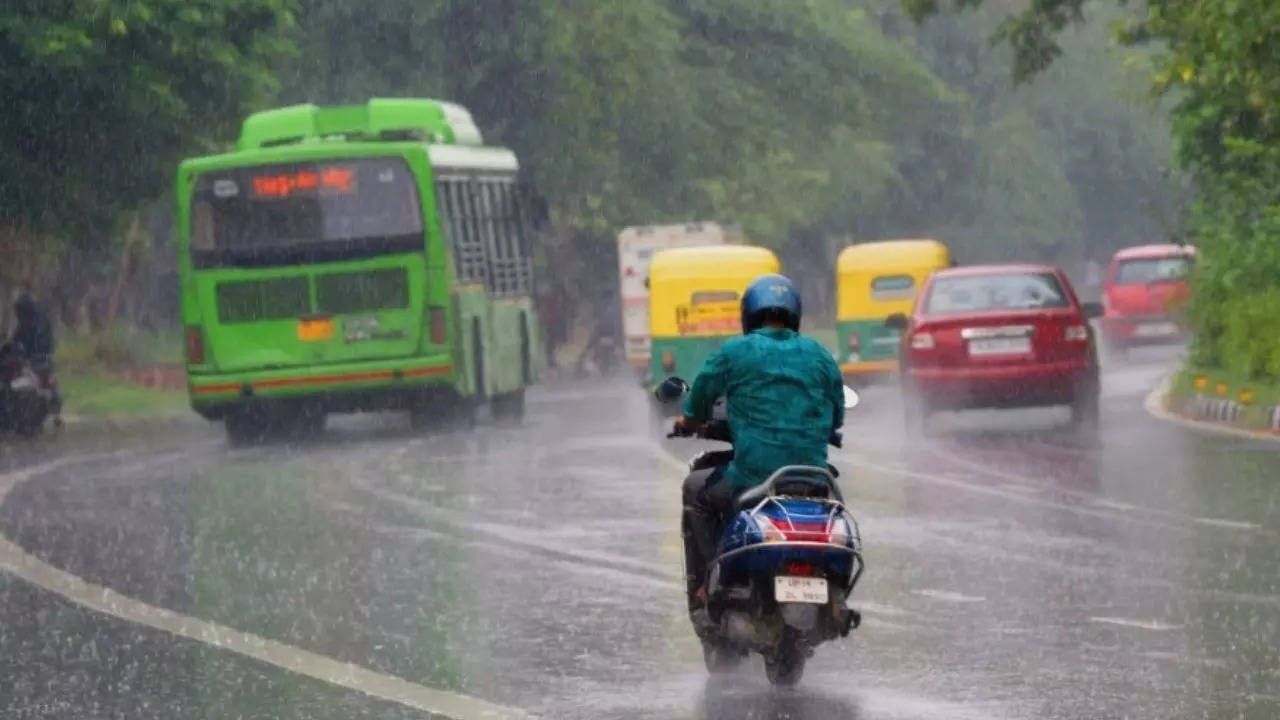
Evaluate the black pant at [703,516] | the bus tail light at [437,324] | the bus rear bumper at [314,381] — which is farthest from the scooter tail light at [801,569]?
the bus tail light at [437,324]

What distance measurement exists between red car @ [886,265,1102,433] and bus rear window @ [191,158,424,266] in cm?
553

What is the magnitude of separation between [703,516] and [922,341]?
16415 mm

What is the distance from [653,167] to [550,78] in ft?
17.2

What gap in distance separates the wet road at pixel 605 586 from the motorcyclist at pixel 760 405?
634 mm

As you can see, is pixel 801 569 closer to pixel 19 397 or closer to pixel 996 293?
pixel 996 293

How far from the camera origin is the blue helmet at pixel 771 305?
10.6m

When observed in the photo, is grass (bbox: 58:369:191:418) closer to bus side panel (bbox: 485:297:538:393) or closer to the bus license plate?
bus side panel (bbox: 485:297:538:393)

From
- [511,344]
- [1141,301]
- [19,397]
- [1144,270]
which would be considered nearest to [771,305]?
[511,344]

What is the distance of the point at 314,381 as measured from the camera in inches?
1143

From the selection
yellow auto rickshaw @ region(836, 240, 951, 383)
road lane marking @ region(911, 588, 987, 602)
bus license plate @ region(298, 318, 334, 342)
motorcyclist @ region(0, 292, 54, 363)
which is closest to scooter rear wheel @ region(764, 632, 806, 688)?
road lane marking @ region(911, 588, 987, 602)

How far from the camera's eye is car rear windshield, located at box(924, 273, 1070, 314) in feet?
88.8

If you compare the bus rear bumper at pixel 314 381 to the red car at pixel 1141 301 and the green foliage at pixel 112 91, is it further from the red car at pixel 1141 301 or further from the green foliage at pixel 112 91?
the red car at pixel 1141 301

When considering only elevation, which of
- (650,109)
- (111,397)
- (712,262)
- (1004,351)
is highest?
(650,109)

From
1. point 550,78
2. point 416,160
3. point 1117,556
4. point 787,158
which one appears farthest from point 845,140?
point 1117,556
